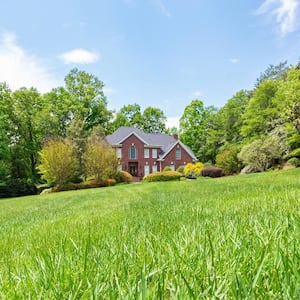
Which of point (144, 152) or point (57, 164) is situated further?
point (144, 152)

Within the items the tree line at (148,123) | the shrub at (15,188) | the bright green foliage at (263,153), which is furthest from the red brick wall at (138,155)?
the bright green foliage at (263,153)

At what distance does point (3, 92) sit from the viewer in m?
36.2

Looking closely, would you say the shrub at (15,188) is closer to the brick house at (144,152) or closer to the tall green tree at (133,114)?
the brick house at (144,152)

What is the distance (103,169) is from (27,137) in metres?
15.1

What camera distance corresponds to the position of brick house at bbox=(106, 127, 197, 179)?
4038cm

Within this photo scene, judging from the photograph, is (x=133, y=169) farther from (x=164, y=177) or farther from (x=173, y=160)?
(x=164, y=177)

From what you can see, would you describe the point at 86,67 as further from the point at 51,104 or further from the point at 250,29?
the point at 250,29

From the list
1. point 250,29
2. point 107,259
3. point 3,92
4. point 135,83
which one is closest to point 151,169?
point 135,83

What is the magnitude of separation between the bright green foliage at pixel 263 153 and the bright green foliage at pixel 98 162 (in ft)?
44.6

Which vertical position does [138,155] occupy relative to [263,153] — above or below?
above

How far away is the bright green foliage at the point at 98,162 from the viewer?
28.4 meters

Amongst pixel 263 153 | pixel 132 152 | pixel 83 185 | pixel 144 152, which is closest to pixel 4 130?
pixel 83 185

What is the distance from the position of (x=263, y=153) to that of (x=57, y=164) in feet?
65.5

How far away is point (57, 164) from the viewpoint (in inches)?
1063
